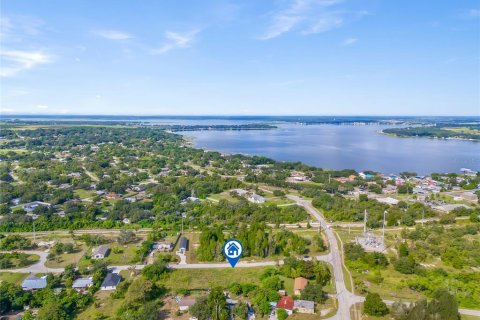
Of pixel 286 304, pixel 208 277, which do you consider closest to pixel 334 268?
pixel 286 304

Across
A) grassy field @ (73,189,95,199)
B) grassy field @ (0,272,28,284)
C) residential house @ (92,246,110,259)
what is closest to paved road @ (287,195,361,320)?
residential house @ (92,246,110,259)

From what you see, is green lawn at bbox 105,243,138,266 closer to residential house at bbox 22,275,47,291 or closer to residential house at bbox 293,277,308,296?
residential house at bbox 22,275,47,291

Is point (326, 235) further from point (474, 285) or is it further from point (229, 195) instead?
point (229, 195)

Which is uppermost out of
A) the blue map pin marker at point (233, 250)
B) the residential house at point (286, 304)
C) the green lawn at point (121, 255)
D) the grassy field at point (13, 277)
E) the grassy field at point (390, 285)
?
the blue map pin marker at point (233, 250)

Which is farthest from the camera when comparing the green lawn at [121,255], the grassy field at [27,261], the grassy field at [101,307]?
the green lawn at [121,255]

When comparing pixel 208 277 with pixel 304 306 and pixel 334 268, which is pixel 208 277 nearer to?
pixel 304 306

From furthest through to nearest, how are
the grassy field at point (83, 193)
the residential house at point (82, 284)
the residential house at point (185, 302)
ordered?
the grassy field at point (83, 193) → the residential house at point (82, 284) → the residential house at point (185, 302)

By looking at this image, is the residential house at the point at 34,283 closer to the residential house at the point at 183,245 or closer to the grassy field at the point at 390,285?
the residential house at the point at 183,245

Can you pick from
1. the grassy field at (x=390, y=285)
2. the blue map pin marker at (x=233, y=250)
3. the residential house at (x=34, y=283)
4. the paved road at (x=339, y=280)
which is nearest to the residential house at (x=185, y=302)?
the blue map pin marker at (x=233, y=250)
